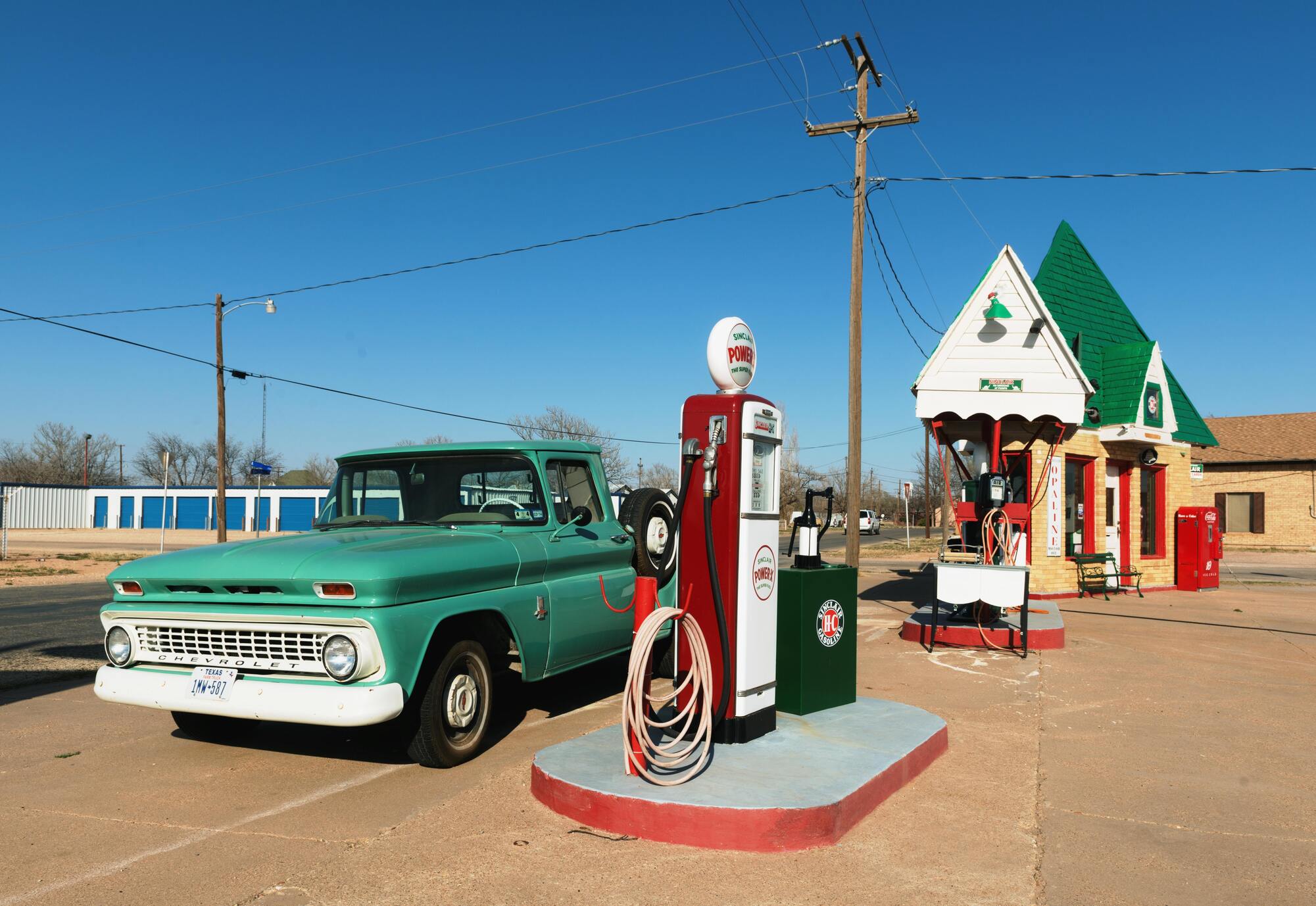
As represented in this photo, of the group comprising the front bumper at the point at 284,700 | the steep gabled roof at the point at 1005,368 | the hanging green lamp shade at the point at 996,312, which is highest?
the hanging green lamp shade at the point at 996,312

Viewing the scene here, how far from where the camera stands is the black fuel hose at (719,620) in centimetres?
559

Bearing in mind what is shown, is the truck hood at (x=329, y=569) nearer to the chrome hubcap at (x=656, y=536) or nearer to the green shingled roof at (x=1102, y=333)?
the chrome hubcap at (x=656, y=536)

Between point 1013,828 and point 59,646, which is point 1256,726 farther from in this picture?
point 59,646

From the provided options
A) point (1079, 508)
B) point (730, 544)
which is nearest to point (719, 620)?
point (730, 544)

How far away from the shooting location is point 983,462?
1477 centimetres

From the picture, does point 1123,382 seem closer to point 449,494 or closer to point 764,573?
point 764,573

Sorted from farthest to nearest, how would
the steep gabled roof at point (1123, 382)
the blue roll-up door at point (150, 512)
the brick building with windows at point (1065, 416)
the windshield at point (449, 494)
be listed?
the blue roll-up door at point (150, 512) < the steep gabled roof at point (1123, 382) < the brick building with windows at point (1065, 416) < the windshield at point (449, 494)

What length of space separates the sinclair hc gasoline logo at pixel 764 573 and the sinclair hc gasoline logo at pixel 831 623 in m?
0.71

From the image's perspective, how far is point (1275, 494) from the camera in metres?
39.2

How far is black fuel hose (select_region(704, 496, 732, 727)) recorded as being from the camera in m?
A: 5.59

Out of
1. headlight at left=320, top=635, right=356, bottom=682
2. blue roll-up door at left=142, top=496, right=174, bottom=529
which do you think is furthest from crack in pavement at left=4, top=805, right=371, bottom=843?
blue roll-up door at left=142, top=496, right=174, bottom=529

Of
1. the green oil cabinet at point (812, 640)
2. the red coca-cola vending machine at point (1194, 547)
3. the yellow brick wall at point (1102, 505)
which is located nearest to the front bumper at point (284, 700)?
the green oil cabinet at point (812, 640)

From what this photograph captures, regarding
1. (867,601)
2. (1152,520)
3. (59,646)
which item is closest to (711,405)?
(59,646)

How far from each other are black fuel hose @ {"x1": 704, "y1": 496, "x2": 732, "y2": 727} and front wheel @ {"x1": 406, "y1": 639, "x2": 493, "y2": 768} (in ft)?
4.72
